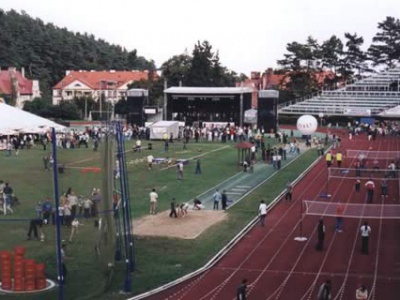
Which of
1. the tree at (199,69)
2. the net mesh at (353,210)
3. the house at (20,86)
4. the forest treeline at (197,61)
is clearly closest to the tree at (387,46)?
the forest treeline at (197,61)

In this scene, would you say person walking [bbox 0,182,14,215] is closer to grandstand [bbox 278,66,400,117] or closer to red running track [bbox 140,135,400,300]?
red running track [bbox 140,135,400,300]

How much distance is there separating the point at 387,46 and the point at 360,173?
73.4 m

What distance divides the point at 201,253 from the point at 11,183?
16465 mm

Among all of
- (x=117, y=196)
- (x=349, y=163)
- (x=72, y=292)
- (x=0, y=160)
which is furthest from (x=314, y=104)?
(x=72, y=292)

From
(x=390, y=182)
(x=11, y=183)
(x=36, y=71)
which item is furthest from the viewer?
(x=36, y=71)

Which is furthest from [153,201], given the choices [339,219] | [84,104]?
[84,104]

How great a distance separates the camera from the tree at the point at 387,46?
112438 millimetres

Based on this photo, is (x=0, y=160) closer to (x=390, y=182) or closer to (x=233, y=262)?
(x=390, y=182)

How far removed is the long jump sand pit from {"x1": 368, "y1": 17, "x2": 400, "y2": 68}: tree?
8748 cm

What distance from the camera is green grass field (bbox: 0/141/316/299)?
21156 millimetres

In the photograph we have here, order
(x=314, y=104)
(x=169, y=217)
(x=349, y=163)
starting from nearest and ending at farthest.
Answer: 1. (x=169, y=217)
2. (x=349, y=163)
3. (x=314, y=104)

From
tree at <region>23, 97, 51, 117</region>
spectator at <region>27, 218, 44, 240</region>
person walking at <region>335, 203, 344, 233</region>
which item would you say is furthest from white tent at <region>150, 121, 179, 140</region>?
spectator at <region>27, 218, 44, 240</region>

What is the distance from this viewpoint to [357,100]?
94.5 m

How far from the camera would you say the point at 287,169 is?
4731 centimetres
